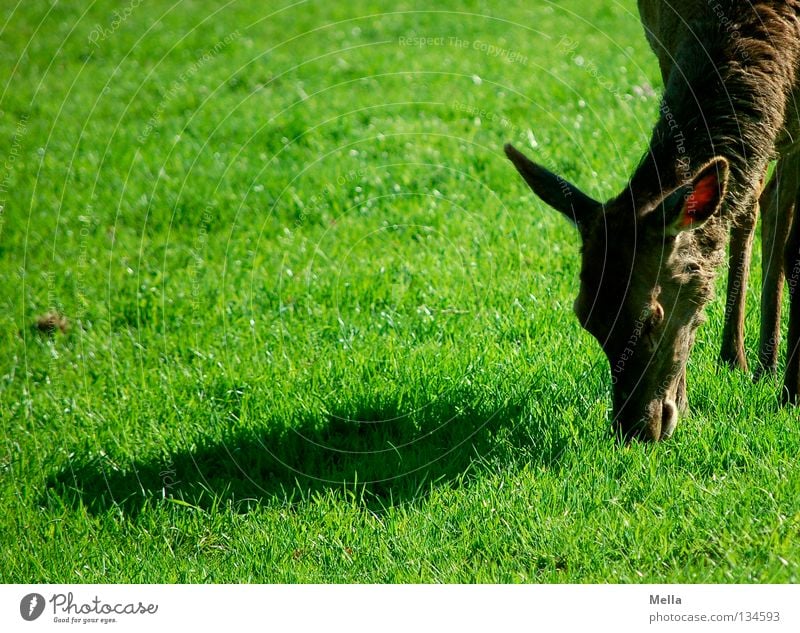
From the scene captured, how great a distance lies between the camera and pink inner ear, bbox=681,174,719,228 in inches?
170

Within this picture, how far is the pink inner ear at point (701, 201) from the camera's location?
4312mm

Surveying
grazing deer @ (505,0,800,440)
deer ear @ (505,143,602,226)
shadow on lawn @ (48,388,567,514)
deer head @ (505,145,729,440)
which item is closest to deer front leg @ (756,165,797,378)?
grazing deer @ (505,0,800,440)

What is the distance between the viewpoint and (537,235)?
283 inches

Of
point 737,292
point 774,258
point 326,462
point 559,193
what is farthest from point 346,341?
point 774,258

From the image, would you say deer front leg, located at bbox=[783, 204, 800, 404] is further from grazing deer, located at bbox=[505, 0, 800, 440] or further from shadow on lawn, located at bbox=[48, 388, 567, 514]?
shadow on lawn, located at bbox=[48, 388, 567, 514]

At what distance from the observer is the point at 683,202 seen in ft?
14.1

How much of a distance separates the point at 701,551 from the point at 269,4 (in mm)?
10913

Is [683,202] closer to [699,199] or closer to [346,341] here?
[699,199]

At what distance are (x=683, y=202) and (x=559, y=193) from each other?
624 mm

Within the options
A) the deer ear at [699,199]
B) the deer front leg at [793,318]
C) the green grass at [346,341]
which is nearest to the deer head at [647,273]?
the deer ear at [699,199]

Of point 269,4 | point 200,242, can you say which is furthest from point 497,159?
point 269,4

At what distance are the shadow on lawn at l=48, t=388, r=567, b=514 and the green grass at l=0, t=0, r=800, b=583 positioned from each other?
17mm

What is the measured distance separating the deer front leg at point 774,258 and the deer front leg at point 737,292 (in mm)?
116

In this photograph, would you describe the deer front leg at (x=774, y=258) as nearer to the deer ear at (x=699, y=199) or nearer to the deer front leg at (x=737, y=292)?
the deer front leg at (x=737, y=292)
